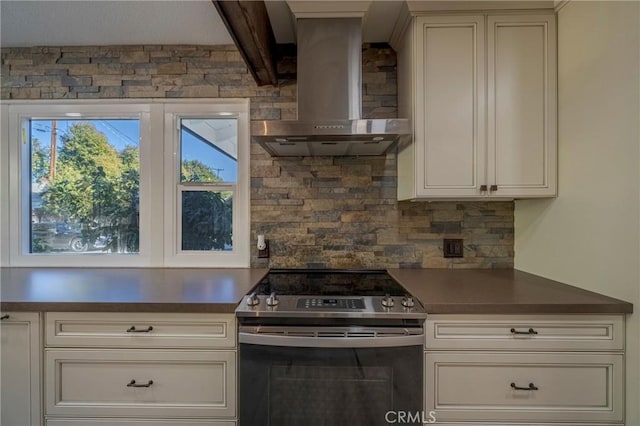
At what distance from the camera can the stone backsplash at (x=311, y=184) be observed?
1.99 metres

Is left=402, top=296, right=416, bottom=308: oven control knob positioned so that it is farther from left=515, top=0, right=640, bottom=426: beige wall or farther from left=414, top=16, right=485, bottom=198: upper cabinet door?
left=515, top=0, right=640, bottom=426: beige wall

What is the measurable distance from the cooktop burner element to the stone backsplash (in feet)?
0.65

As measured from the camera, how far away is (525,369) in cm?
128

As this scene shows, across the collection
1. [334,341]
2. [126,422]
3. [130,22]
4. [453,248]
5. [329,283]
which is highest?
[130,22]

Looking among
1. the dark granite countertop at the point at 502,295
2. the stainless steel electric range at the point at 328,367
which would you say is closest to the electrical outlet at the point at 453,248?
the dark granite countertop at the point at 502,295

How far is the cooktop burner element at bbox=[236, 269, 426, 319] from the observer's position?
50.3 inches

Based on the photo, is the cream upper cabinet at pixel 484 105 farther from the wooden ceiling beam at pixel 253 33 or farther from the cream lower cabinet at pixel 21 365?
the cream lower cabinet at pixel 21 365

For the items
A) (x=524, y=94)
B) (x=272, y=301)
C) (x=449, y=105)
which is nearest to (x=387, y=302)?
(x=272, y=301)

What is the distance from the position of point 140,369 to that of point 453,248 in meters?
1.75

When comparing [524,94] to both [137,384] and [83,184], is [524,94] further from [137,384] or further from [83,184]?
[83,184]

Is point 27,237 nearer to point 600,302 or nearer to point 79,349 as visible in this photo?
point 79,349

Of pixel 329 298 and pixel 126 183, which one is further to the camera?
pixel 126 183

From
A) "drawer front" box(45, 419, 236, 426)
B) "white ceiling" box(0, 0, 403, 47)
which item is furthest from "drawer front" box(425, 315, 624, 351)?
"white ceiling" box(0, 0, 403, 47)

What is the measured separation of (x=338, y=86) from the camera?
1.64 m
